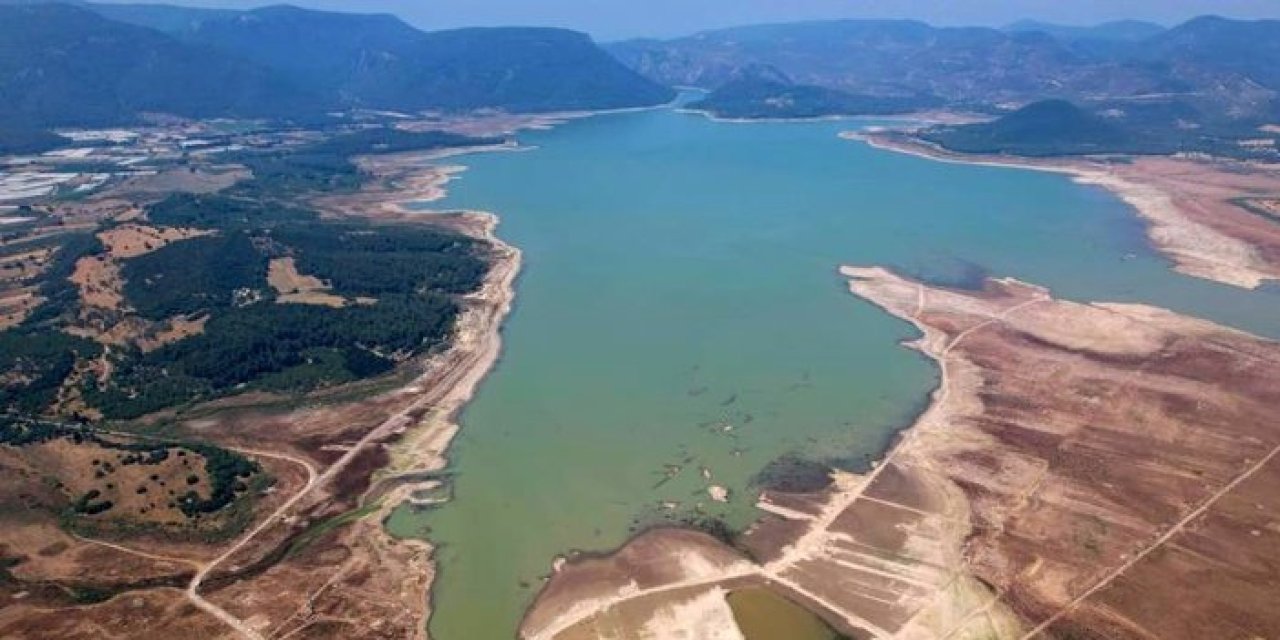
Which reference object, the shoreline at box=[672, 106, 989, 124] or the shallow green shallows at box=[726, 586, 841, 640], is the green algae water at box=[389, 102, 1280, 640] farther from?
the shoreline at box=[672, 106, 989, 124]

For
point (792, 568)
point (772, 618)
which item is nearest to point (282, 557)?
point (772, 618)

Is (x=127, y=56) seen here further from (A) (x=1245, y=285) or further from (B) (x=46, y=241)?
(A) (x=1245, y=285)

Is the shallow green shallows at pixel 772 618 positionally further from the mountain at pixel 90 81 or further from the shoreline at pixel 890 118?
the mountain at pixel 90 81

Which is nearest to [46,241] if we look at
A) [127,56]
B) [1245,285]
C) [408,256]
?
[408,256]

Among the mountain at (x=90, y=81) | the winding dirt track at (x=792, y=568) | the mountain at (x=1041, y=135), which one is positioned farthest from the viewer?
the mountain at (x=90, y=81)

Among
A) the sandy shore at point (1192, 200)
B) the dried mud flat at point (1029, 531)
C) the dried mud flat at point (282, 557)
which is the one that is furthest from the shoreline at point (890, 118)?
the dried mud flat at point (282, 557)
